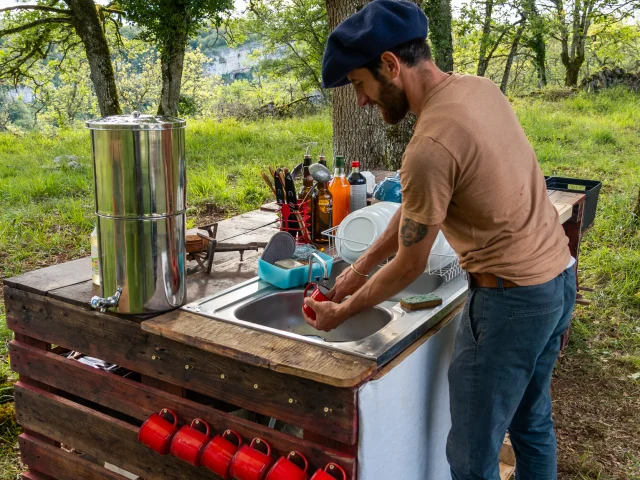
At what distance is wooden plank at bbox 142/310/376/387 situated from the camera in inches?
62.3

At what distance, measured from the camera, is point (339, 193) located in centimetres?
279

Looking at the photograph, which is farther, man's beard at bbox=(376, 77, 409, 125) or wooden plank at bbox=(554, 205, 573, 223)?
wooden plank at bbox=(554, 205, 573, 223)

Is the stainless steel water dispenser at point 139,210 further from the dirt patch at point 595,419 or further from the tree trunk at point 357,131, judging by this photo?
the tree trunk at point 357,131

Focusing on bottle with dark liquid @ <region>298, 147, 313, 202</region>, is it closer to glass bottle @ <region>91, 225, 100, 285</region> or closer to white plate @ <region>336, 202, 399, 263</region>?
white plate @ <region>336, 202, 399, 263</region>

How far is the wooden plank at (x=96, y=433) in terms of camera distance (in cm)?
203

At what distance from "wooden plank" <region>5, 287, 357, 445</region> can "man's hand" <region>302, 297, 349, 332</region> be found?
27cm

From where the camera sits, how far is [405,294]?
2.50 metres

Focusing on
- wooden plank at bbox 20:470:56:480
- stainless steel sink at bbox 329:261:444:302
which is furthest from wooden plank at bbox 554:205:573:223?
wooden plank at bbox 20:470:56:480

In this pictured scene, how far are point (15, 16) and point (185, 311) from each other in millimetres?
11764

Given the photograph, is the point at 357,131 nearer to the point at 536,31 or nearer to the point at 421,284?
the point at 421,284

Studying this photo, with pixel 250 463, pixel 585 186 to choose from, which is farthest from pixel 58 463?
pixel 585 186

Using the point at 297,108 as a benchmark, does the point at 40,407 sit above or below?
below

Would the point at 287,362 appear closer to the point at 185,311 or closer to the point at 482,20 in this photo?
the point at 185,311

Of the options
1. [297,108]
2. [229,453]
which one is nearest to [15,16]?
[297,108]
